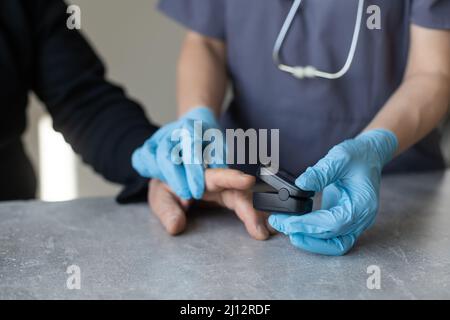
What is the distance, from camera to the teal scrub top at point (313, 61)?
2.96ft

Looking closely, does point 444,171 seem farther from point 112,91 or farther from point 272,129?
point 112,91

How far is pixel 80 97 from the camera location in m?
1.10

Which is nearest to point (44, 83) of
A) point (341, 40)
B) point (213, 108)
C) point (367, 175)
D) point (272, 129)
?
point (213, 108)

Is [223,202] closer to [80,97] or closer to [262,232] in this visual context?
[262,232]

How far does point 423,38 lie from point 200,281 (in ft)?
1.71

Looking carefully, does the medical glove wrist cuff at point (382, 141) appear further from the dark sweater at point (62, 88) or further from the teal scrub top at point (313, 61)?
the dark sweater at point (62, 88)

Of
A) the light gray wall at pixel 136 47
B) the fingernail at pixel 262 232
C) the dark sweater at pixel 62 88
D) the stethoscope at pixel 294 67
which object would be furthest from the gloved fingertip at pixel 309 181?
the light gray wall at pixel 136 47

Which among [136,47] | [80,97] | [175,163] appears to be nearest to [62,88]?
[80,97]

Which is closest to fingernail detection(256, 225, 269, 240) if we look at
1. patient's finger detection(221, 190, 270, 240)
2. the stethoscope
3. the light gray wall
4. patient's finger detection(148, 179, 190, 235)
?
patient's finger detection(221, 190, 270, 240)

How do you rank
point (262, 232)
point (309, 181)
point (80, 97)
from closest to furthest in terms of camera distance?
point (309, 181) → point (262, 232) → point (80, 97)

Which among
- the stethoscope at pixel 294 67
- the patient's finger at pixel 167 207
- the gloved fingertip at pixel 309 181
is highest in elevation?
the stethoscope at pixel 294 67

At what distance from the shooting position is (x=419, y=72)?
0.90 meters

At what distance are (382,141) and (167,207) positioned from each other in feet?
1.03

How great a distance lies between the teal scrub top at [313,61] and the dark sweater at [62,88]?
0.20m
